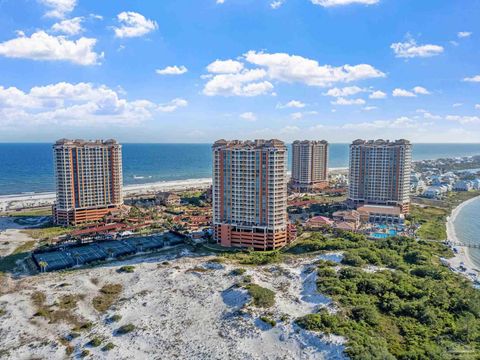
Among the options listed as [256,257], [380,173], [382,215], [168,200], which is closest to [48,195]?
[168,200]

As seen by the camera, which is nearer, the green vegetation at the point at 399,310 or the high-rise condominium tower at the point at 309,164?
the green vegetation at the point at 399,310

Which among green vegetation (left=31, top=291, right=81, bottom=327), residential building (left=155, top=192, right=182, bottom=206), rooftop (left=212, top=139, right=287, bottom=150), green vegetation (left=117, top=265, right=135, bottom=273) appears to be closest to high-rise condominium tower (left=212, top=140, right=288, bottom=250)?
rooftop (left=212, top=139, right=287, bottom=150)

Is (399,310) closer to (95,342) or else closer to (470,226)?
(95,342)

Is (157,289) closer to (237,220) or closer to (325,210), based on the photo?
(237,220)

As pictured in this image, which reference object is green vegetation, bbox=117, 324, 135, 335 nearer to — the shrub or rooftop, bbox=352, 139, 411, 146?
the shrub

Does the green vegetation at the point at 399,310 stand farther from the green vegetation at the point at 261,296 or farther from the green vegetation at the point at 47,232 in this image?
the green vegetation at the point at 47,232

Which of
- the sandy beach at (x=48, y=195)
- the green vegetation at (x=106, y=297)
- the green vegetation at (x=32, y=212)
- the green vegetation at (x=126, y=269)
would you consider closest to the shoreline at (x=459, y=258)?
the green vegetation at (x=126, y=269)
